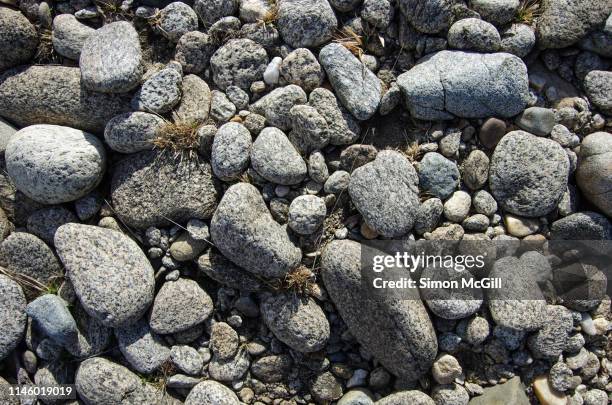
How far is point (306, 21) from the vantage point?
431 cm

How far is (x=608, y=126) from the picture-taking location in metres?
4.47

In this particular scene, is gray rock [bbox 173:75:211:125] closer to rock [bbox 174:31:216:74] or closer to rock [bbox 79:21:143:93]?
rock [bbox 174:31:216:74]

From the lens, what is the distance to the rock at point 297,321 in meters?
4.23

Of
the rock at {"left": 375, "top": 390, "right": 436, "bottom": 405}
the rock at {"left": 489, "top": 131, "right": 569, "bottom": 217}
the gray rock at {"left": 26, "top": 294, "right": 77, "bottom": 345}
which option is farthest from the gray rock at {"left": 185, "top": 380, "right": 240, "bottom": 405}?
the rock at {"left": 489, "top": 131, "right": 569, "bottom": 217}

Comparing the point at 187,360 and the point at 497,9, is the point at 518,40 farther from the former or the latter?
the point at 187,360

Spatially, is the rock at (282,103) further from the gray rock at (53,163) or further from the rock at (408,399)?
the rock at (408,399)

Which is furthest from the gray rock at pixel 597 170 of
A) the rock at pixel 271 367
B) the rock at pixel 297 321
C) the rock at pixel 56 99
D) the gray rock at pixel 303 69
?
the rock at pixel 56 99

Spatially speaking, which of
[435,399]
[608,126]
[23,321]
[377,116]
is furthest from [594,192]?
[23,321]

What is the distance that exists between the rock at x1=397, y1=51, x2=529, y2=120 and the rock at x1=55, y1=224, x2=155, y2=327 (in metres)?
2.79

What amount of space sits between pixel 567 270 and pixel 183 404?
11.9ft

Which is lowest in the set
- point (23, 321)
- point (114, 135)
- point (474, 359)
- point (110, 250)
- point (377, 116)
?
point (23, 321)

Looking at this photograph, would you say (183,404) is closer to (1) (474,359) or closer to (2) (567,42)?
(1) (474,359)

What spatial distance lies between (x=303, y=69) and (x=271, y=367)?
2.64 m

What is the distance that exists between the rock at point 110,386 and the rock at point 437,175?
302cm
